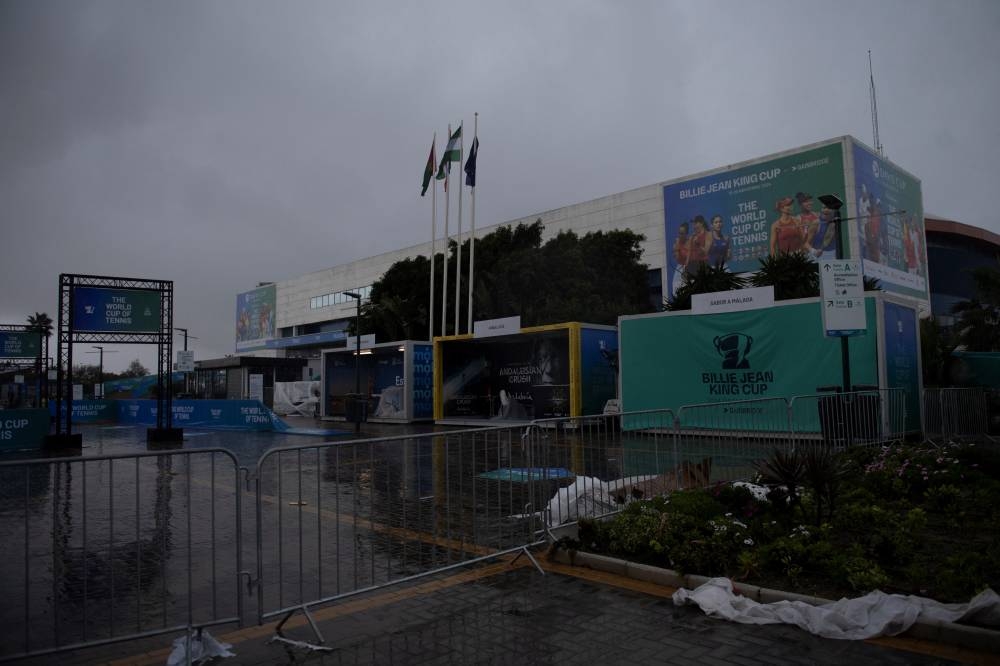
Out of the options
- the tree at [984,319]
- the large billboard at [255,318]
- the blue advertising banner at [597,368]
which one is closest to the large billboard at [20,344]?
the blue advertising banner at [597,368]

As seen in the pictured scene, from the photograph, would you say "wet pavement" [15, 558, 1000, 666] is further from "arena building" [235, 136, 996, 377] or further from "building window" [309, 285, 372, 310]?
"building window" [309, 285, 372, 310]

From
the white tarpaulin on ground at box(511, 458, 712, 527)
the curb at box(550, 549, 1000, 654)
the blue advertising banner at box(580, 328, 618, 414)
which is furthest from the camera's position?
the blue advertising banner at box(580, 328, 618, 414)

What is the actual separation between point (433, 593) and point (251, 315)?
9732 centimetres

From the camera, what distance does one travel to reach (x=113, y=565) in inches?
248

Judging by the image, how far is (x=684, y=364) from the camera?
19.3 metres

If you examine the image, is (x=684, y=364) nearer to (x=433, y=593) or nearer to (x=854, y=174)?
(x=433, y=593)

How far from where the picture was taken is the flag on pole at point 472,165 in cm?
3556

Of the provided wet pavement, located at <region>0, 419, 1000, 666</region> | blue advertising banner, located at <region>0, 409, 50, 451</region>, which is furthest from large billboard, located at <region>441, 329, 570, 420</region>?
wet pavement, located at <region>0, 419, 1000, 666</region>

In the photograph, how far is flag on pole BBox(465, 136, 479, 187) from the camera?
35562mm

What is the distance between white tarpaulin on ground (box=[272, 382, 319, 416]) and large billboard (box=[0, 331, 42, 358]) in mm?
13982

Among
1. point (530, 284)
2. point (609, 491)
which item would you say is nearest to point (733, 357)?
point (609, 491)

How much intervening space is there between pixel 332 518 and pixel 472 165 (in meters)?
29.8

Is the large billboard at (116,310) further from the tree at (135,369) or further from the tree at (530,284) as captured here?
the tree at (135,369)

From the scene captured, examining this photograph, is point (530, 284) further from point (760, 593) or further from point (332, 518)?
point (760, 593)
